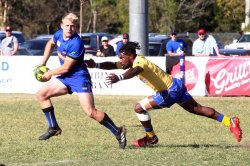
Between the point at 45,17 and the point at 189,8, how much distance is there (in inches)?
383

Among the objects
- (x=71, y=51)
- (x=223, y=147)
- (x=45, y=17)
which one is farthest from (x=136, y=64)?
(x=45, y=17)

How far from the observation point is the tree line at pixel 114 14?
48.9 meters

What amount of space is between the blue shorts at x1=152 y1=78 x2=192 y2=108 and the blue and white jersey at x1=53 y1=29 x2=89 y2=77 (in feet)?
3.65

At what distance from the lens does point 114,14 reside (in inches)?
2077

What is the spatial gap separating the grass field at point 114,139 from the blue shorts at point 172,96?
668 millimetres

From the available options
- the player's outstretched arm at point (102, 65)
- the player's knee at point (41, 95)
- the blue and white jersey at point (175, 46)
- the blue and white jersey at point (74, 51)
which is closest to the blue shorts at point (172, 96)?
the player's outstretched arm at point (102, 65)

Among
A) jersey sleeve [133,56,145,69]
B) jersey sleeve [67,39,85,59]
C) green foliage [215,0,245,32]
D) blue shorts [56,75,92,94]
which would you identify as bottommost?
green foliage [215,0,245,32]

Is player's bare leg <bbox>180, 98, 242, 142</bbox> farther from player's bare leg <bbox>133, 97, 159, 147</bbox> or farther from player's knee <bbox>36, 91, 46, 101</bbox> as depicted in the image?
player's knee <bbox>36, 91, 46, 101</bbox>

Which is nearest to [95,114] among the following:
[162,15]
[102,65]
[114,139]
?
[102,65]

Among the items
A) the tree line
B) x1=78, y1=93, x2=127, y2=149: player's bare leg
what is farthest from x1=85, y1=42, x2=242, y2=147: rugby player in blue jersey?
the tree line

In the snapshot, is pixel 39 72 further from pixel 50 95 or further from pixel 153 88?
pixel 153 88

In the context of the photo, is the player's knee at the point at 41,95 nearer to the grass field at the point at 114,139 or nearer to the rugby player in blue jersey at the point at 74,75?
the rugby player in blue jersey at the point at 74,75

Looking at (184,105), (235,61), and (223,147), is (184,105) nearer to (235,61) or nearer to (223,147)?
(223,147)

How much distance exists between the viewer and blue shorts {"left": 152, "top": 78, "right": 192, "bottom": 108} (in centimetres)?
1166
